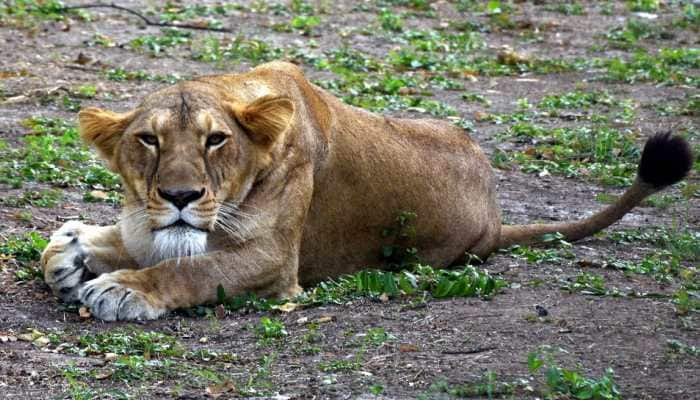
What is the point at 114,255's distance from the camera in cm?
669

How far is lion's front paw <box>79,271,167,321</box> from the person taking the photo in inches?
238

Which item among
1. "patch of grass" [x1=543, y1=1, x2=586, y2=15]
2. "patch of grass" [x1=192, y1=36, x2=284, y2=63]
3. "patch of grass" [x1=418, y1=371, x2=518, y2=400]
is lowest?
"patch of grass" [x1=543, y1=1, x2=586, y2=15]

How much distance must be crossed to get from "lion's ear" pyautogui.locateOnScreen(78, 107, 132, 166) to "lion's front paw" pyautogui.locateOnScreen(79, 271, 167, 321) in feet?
2.17

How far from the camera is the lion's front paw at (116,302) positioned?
6.04 meters

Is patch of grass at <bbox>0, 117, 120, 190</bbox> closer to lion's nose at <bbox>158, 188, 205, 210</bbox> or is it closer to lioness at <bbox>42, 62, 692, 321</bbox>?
lioness at <bbox>42, 62, 692, 321</bbox>

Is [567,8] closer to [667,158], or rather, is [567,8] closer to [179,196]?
[667,158]

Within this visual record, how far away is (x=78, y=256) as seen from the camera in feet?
21.4

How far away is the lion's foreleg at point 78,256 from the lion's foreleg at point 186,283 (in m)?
0.23

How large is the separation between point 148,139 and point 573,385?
2.35m

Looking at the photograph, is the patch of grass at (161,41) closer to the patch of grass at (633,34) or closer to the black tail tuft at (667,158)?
the patch of grass at (633,34)

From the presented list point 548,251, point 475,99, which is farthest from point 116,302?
point 475,99

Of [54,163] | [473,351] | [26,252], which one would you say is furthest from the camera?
[54,163]

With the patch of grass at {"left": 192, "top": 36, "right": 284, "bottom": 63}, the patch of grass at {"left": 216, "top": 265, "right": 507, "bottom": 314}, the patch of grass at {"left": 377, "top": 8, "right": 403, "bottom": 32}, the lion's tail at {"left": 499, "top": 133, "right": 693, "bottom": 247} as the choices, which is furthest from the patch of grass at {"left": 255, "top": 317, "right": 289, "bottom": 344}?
the patch of grass at {"left": 377, "top": 8, "right": 403, "bottom": 32}

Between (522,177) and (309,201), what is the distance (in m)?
3.25
